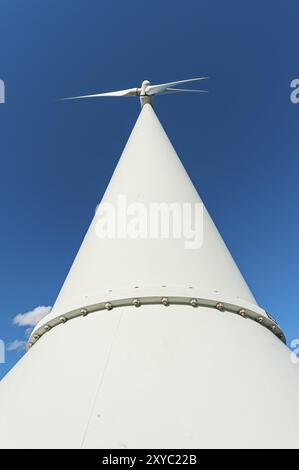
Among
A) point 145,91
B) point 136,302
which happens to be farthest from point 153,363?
point 145,91

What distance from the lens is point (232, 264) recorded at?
511cm

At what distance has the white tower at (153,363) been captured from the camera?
2.80 m

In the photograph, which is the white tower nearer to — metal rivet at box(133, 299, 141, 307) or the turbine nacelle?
metal rivet at box(133, 299, 141, 307)

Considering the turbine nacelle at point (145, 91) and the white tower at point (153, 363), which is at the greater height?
the turbine nacelle at point (145, 91)

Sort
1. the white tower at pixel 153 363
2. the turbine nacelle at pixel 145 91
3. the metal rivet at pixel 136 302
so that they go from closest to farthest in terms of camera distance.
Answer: the white tower at pixel 153 363, the metal rivet at pixel 136 302, the turbine nacelle at pixel 145 91

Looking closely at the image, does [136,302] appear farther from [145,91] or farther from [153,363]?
[145,91]

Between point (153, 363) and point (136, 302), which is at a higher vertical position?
point (136, 302)

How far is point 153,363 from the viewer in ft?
10.8

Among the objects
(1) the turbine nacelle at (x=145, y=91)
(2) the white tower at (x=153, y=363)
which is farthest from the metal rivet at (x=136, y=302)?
(1) the turbine nacelle at (x=145, y=91)

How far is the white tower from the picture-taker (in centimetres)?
280

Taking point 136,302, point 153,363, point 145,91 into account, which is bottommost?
point 153,363

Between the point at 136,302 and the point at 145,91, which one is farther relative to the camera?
the point at 145,91

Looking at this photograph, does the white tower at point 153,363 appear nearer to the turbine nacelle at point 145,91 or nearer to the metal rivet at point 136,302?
the metal rivet at point 136,302
